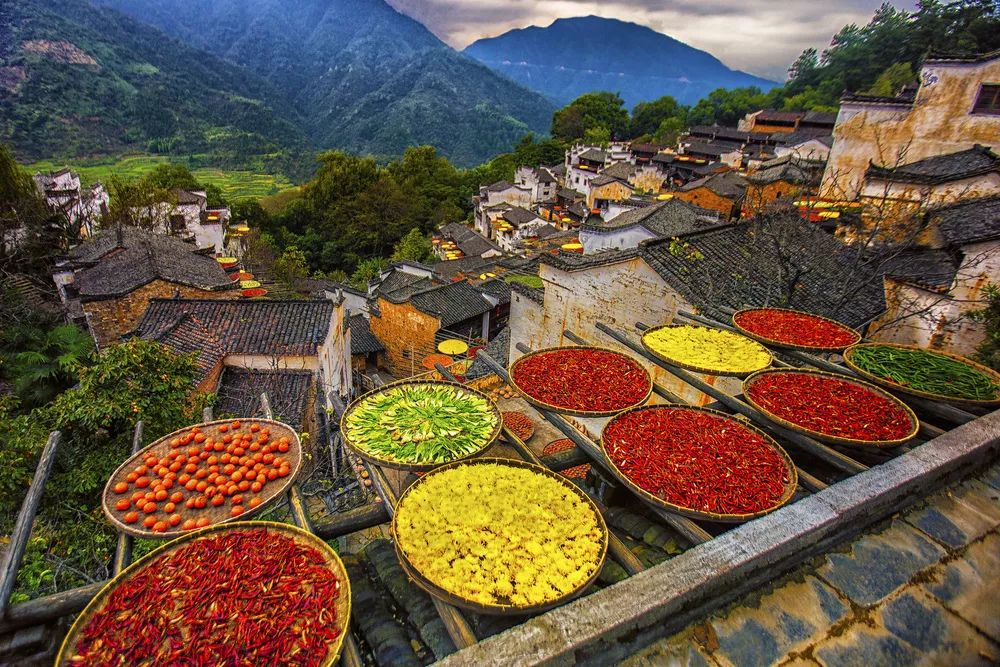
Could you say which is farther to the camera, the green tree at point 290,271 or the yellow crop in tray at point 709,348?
the green tree at point 290,271

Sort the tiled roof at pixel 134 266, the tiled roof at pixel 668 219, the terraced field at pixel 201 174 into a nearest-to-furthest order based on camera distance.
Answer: the tiled roof at pixel 134 266 < the tiled roof at pixel 668 219 < the terraced field at pixel 201 174

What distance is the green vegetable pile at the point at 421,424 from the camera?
3.89 metres

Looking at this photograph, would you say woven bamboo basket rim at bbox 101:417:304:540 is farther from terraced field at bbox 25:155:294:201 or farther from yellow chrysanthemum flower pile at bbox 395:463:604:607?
terraced field at bbox 25:155:294:201

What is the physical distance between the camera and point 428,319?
2400 cm

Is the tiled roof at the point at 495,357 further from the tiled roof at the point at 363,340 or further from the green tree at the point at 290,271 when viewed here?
the green tree at the point at 290,271

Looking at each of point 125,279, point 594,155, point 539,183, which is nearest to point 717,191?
point 539,183

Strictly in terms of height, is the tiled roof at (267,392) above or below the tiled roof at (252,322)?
below

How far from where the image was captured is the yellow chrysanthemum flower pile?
2721 mm

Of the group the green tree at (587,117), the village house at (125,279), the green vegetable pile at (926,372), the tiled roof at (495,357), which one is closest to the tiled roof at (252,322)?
the village house at (125,279)

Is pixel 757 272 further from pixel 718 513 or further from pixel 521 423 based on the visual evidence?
pixel 718 513

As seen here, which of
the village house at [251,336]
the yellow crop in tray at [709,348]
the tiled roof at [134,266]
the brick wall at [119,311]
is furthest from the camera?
the tiled roof at [134,266]

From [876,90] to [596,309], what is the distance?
65.1 meters

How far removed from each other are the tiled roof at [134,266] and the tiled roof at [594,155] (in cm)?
5092

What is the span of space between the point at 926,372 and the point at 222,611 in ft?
22.7
